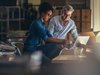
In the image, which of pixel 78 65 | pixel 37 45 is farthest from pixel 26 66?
pixel 37 45

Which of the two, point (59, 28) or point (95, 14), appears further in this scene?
point (95, 14)

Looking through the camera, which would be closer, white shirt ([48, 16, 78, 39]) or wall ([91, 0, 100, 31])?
white shirt ([48, 16, 78, 39])

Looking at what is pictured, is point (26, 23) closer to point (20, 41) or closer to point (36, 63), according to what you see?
point (20, 41)

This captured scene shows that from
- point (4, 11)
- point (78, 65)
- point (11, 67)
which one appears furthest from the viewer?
point (4, 11)

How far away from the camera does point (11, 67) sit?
375 cm

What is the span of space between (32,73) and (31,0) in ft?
19.2

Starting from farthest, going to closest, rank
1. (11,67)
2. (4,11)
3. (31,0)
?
(31,0) → (4,11) → (11,67)

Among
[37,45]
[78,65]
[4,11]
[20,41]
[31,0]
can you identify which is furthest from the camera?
[31,0]

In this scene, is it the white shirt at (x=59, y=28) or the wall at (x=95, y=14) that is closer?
the white shirt at (x=59, y=28)

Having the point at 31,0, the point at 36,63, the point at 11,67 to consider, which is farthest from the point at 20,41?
the point at 31,0

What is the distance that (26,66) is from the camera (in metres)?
3.84

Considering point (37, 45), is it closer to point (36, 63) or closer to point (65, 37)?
point (65, 37)

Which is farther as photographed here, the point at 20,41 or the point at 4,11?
the point at 4,11

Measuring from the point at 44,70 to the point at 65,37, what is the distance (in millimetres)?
1850
